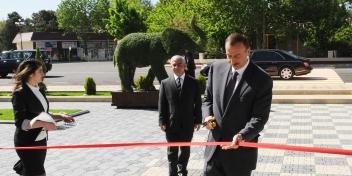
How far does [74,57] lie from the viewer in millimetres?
82062

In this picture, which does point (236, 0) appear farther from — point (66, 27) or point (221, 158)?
point (66, 27)

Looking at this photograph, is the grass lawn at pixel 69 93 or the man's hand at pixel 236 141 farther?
the grass lawn at pixel 69 93

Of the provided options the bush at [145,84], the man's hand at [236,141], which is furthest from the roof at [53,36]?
the man's hand at [236,141]

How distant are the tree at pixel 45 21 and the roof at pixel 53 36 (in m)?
16.5

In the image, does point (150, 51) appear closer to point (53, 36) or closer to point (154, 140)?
point (154, 140)

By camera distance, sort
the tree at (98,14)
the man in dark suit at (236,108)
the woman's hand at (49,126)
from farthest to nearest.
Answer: the tree at (98,14)
the woman's hand at (49,126)
the man in dark suit at (236,108)

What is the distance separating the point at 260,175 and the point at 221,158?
9.29 ft

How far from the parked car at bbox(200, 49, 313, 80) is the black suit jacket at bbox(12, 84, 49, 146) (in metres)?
18.0

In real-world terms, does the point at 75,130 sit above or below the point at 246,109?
below

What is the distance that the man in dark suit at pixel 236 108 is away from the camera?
12.8ft

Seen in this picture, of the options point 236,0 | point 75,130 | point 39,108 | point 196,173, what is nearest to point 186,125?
point 196,173

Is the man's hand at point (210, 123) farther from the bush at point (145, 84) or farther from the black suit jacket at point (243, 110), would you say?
the bush at point (145, 84)

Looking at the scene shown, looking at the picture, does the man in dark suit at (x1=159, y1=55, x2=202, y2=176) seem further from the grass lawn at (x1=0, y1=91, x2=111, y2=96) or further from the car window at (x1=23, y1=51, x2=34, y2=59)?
the car window at (x1=23, y1=51, x2=34, y2=59)

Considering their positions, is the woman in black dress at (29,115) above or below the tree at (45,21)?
below
